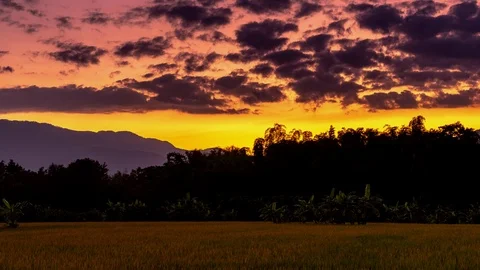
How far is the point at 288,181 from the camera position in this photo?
6194 cm

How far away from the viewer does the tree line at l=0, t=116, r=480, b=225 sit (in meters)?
48.8

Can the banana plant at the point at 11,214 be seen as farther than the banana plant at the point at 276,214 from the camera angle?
No

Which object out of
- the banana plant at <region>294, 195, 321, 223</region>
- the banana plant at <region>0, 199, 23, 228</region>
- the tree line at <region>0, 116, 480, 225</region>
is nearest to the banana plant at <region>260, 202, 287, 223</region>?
the banana plant at <region>294, 195, 321, 223</region>

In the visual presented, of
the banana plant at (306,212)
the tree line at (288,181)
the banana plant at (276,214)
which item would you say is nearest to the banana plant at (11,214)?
the tree line at (288,181)

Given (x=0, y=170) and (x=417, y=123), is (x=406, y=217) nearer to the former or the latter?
(x=417, y=123)

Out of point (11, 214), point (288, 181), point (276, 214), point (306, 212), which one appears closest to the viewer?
point (11, 214)

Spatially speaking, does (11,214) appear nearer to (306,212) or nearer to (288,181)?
(306,212)

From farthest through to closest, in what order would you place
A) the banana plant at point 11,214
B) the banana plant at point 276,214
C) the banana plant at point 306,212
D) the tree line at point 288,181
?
the tree line at point 288,181 < the banana plant at point 276,214 < the banana plant at point 306,212 < the banana plant at point 11,214

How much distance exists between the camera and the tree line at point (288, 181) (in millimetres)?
48844

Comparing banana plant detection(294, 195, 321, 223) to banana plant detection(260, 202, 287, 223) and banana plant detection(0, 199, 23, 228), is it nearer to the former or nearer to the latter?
banana plant detection(260, 202, 287, 223)

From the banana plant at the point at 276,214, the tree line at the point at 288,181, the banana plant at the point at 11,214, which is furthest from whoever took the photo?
the tree line at the point at 288,181

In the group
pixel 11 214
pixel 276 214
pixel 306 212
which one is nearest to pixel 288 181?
pixel 276 214

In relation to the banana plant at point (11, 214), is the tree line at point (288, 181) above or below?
above

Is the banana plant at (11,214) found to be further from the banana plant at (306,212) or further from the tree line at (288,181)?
the banana plant at (306,212)
